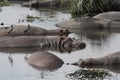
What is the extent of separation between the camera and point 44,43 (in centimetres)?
1759

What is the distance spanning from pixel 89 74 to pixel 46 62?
150 centimetres

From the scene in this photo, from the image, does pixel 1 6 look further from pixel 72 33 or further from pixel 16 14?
pixel 72 33

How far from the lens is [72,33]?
2080 cm

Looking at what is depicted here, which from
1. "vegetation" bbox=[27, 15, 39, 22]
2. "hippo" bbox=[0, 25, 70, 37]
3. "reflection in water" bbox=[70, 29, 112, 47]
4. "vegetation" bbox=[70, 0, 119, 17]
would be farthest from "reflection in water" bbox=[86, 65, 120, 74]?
"vegetation" bbox=[70, 0, 119, 17]

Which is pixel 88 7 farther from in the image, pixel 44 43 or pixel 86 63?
pixel 86 63

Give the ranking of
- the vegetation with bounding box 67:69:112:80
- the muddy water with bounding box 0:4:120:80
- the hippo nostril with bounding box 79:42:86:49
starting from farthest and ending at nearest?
the hippo nostril with bounding box 79:42:86:49
the muddy water with bounding box 0:4:120:80
the vegetation with bounding box 67:69:112:80

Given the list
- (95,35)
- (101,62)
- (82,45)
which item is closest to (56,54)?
(82,45)

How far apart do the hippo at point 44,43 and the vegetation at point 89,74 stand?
12.1ft

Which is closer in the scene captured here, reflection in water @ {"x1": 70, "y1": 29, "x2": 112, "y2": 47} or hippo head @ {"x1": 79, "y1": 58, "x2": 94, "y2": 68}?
hippo head @ {"x1": 79, "y1": 58, "x2": 94, "y2": 68}

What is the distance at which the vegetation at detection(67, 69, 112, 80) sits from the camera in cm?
1316

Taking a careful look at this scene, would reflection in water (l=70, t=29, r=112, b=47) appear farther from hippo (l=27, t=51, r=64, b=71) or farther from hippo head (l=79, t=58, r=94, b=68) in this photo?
hippo (l=27, t=51, r=64, b=71)

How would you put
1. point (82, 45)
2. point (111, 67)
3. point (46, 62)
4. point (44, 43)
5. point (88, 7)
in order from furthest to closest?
point (88, 7)
point (44, 43)
point (82, 45)
point (46, 62)
point (111, 67)

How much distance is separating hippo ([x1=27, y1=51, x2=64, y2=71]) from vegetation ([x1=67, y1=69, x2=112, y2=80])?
36.3 inches

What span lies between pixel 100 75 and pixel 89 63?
1212 mm
